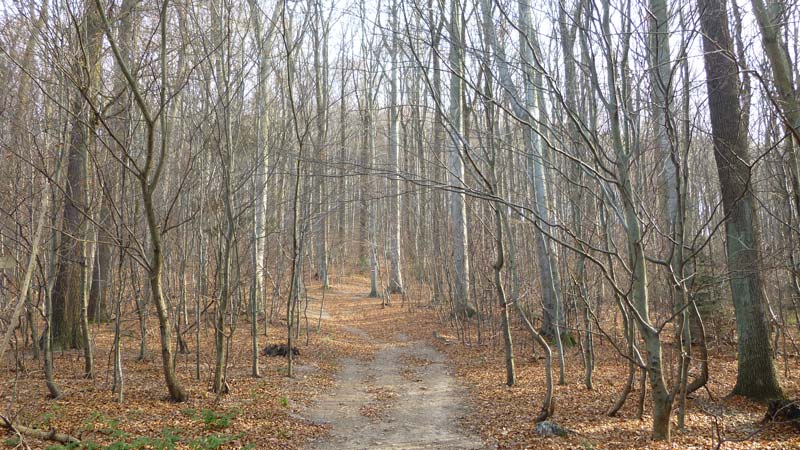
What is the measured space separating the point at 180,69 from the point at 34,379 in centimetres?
475

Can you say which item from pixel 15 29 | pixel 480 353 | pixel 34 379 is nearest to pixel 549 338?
pixel 480 353

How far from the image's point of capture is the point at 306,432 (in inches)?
236

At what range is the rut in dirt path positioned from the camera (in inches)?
225

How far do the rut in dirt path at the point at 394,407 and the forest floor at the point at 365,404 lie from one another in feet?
0.06

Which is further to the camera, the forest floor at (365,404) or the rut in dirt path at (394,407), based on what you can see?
the rut in dirt path at (394,407)

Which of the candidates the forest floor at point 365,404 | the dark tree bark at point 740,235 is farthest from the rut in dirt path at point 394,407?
the dark tree bark at point 740,235

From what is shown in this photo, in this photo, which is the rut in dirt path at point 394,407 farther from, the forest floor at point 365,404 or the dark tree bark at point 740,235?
the dark tree bark at point 740,235

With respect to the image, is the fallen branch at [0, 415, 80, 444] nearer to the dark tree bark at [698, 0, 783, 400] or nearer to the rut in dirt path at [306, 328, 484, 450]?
the rut in dirt path at [306, 328, 484, 450]

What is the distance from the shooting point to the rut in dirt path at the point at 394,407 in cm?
572

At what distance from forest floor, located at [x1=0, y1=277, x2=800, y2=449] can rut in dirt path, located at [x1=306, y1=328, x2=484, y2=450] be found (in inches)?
0.7

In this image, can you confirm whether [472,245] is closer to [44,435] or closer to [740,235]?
[740,235]

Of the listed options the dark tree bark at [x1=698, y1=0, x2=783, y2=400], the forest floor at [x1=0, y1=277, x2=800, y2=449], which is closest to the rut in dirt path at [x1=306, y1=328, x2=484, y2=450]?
the forest floor at [x1=0, y1=277, x2=800, y2=449]

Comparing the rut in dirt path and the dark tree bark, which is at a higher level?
the dark tree bark

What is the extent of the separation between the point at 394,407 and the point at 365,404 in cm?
47
